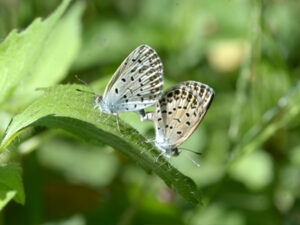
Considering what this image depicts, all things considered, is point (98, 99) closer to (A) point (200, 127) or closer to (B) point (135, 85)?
(B) point (135, 85)

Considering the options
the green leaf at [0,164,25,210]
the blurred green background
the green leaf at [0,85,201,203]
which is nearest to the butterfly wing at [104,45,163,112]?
the blurred green background

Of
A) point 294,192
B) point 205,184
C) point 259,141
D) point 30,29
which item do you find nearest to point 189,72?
point 205,184

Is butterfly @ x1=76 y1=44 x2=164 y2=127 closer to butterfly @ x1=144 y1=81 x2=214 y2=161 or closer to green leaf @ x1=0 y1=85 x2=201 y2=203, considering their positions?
butterfly @ x1=144 y1=81 x2=214 y2=161

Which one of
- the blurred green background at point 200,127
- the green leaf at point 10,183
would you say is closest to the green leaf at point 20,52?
the green leaf at point 10,183

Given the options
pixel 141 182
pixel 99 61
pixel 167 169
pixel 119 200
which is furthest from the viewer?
pixel 99 61

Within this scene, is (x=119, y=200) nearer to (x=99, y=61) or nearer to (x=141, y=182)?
(x=141, y=182)

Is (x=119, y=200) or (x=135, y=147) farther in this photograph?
(x=119, y=200)

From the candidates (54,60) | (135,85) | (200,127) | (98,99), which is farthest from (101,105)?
(200,127)
